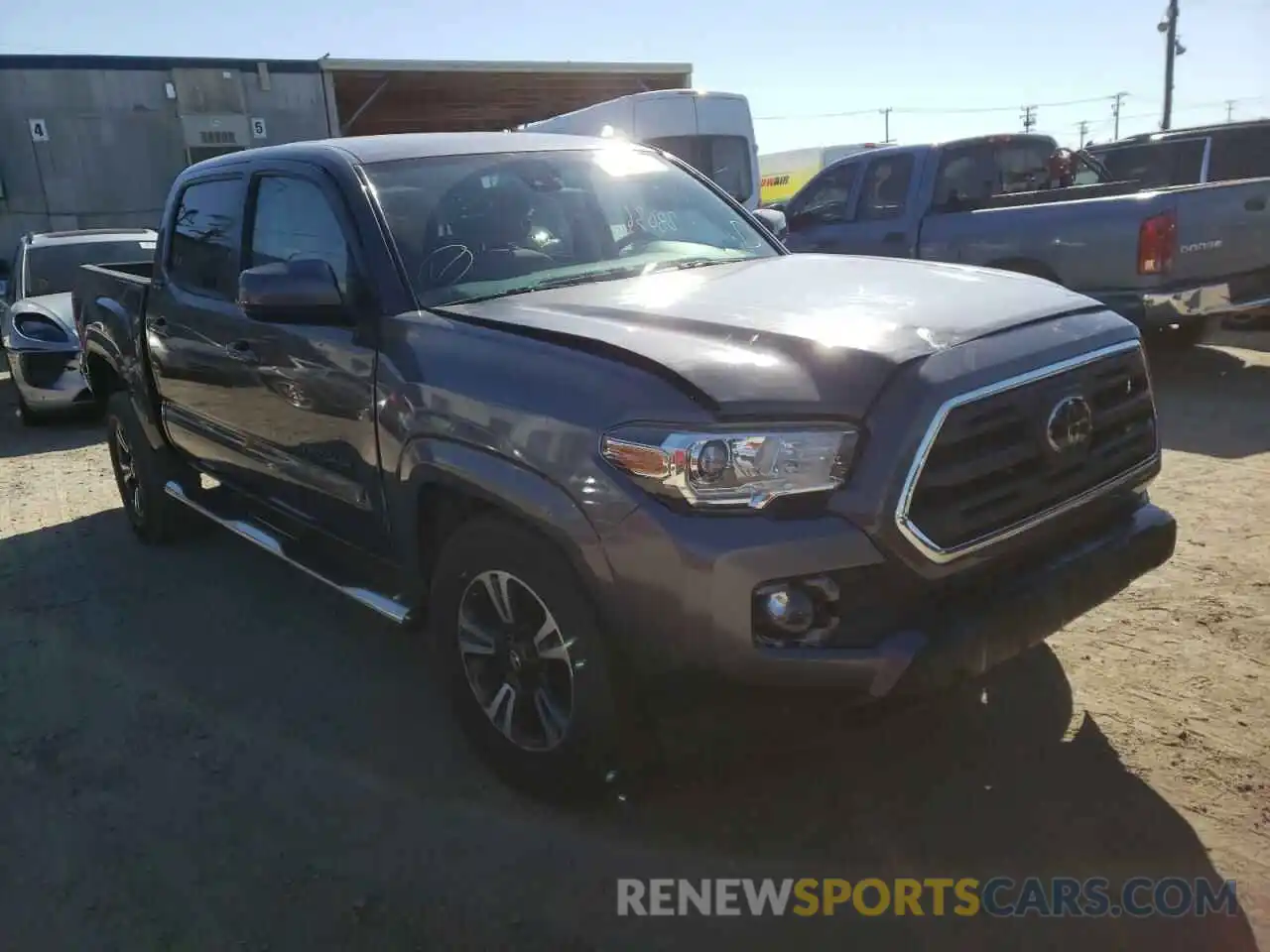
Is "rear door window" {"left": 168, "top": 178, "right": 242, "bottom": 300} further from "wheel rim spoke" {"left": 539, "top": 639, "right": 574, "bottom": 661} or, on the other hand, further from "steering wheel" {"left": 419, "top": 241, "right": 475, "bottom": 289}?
"wheel rim spoke" {"left": 539, "top": 639, "right": 574, "bottom": 661}

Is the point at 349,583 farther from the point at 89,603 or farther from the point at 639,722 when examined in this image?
the point at 89,603

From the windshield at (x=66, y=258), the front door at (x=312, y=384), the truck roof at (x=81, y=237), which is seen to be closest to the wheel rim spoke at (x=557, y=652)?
the front door at (x=312, y=384)

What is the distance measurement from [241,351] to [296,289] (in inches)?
38.5

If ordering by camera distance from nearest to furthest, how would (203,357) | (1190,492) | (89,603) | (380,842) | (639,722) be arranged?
(639,722) < (380,842) < (203,357) < (89,603) < (1190,492)

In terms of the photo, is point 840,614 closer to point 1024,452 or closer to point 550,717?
point 1024,452

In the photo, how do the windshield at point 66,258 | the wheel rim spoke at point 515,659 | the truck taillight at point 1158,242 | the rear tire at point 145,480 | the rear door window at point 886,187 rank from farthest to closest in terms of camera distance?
the windshield at point 66,258, the rear door window at point 886,187, the truck taillight at point 1158,242, the rear tire at point 145,480, the wheel rim spoke at point 515,659

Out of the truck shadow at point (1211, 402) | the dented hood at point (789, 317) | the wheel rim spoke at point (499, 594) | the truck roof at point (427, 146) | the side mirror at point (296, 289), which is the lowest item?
the truck shadow at point (1211, 402)

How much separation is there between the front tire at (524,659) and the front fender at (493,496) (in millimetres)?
81

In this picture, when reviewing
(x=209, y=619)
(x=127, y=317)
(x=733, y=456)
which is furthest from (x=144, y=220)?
(x=733, y=456)

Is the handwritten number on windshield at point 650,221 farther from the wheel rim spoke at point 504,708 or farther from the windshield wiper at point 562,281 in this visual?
the wheel rim spoke at point 504,708

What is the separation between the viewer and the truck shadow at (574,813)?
2553 millimetres

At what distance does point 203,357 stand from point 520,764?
2.49 meters

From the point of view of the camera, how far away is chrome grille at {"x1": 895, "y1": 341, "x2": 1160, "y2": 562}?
8.14 ft

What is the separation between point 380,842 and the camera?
2.97 metres
